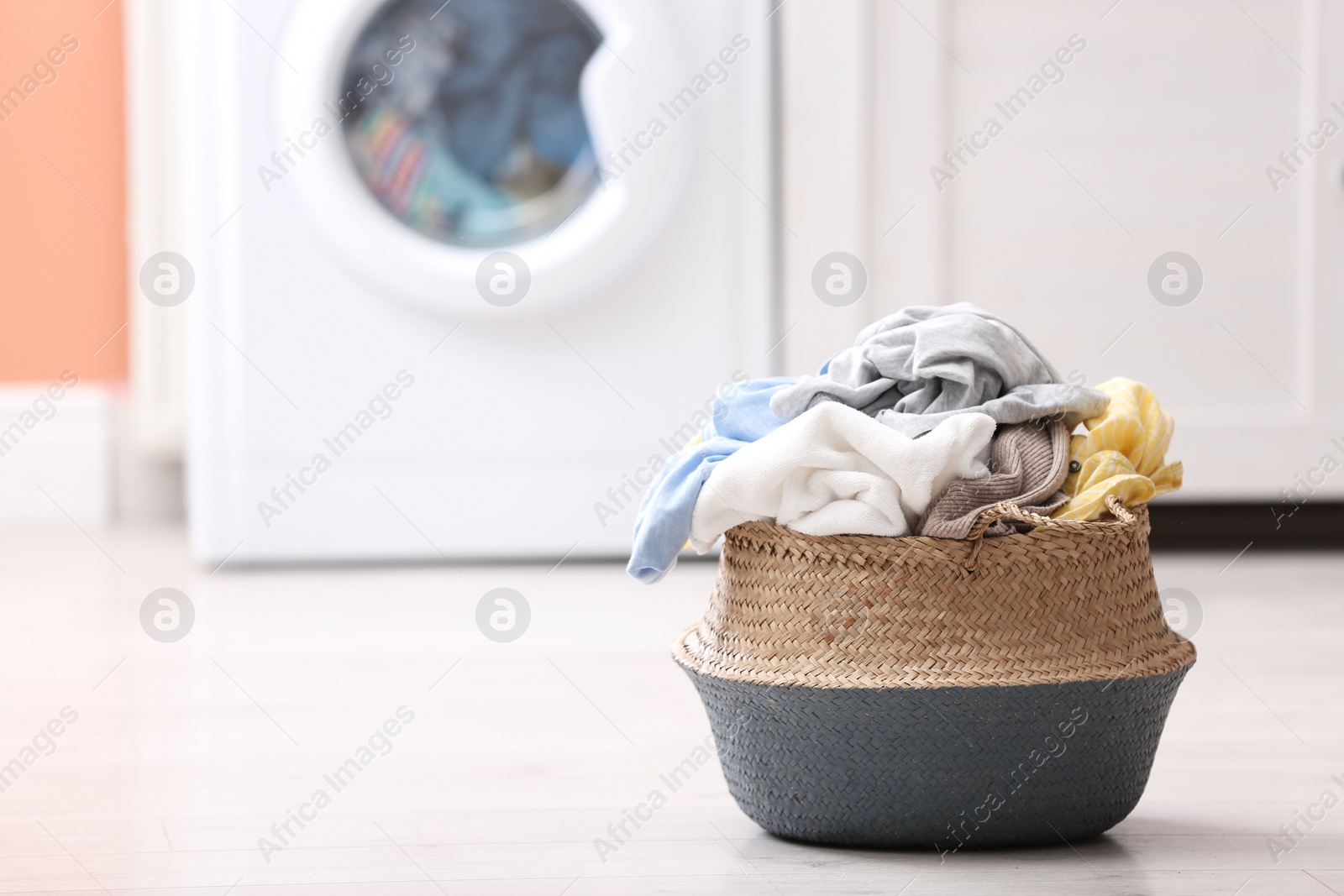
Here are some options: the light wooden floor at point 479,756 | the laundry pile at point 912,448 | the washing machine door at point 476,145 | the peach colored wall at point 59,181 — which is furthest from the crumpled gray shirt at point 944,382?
the peach colored wall at point 59,181

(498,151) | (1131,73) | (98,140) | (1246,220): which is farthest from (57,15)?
(1246,220)

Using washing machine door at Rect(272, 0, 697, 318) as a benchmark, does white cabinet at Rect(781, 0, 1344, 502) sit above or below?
below

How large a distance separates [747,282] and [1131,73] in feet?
2.02

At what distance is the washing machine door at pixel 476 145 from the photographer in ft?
6.16

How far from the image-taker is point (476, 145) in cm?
190

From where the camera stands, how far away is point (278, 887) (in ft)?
2.63

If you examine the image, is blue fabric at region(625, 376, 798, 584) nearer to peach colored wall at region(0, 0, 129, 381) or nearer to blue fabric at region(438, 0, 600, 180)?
blue fabric at region(438, 0, 600, 180)

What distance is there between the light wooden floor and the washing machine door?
451mm

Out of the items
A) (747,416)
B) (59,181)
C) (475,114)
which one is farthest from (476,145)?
(747,416)

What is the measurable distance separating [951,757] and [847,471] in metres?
0.18

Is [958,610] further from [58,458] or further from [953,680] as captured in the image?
[58,458]

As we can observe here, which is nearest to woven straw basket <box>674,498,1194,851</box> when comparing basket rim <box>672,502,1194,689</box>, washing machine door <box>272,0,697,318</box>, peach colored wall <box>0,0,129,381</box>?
basket rim <box>672,502,1194,689</box>

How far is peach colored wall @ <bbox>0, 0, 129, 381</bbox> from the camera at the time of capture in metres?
2.45

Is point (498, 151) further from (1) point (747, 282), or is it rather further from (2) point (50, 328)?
(2) point (50, 328)
